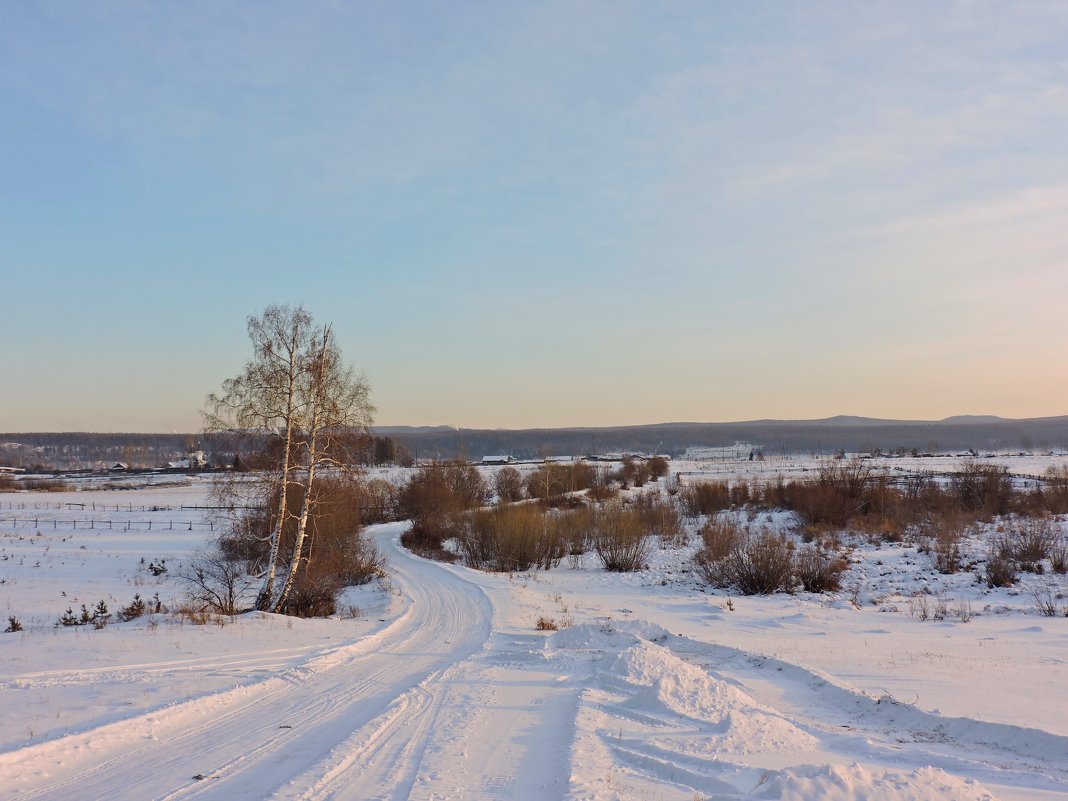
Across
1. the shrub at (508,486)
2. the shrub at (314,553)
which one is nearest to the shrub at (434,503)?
the shrub at (508,486)

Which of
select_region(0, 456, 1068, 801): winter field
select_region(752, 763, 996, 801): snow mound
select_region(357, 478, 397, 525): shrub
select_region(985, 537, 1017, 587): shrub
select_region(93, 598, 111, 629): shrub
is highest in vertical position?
select_region(752, 763, 996, 801): snow mound

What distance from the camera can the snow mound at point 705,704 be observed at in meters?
7.18

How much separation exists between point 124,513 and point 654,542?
145ft

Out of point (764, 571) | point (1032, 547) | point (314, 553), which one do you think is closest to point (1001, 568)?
point (1032, 547)

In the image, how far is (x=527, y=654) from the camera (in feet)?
39.9

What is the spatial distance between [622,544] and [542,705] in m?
20.5

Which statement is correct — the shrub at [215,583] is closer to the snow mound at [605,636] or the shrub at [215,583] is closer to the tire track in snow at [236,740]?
the tire track in snow at [236,740]

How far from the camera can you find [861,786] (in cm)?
521

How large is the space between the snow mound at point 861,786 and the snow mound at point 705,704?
1.51 m

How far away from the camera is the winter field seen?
19.6 feet

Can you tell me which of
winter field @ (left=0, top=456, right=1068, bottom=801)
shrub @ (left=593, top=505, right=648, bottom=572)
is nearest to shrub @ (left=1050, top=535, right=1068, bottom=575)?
winter field @ (left=0, top=456, right=1068, bottom=801)

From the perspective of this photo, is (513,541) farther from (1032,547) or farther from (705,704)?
(705,704)

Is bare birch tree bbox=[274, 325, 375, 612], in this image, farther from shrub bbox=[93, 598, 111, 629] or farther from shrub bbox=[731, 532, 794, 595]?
shrub bbox=[731, 532, 794, 595]

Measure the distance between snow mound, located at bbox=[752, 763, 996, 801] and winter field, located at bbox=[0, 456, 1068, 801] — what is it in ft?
0.07
